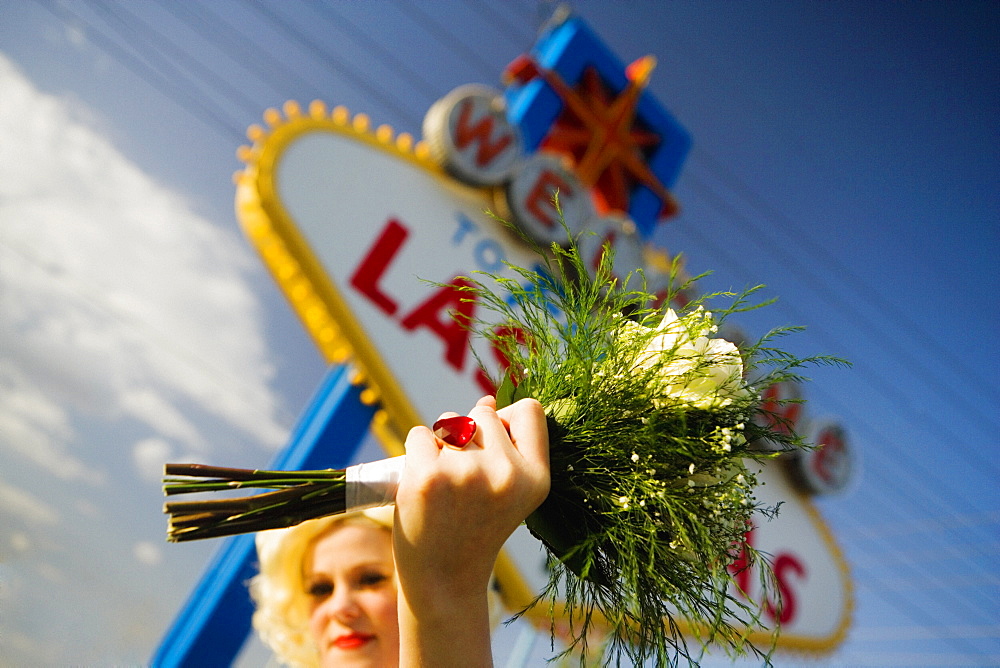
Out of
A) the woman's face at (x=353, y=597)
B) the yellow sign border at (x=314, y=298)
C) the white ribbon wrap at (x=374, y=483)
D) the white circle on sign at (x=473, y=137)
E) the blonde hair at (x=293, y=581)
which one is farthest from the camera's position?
the white circle on sign at (x=473, y=137)

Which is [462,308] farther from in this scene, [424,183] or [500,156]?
[500,156]

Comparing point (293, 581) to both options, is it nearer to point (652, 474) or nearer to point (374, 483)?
point (374, 483)

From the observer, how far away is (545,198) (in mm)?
6039

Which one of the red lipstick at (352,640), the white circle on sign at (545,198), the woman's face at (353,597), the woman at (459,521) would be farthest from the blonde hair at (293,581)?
the white circle on sign at (545,198)

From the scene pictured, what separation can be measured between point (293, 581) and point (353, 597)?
0.31 metres

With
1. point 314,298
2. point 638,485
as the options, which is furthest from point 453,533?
point 314,298

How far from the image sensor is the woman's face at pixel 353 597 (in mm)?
1687

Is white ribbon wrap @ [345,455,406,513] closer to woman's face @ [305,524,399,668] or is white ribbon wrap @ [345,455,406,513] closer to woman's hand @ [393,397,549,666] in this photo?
woman's hand @ [393,397,549,666]

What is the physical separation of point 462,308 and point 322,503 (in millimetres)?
4040

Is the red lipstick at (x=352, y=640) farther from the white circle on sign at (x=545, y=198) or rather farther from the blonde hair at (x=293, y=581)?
the white circle on sign at (x=545, y=198)

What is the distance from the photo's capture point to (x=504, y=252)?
584 centimetres

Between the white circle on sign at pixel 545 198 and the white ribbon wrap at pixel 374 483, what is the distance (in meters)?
4.70

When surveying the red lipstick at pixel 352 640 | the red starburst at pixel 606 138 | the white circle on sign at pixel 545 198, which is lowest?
the red lipstick at pixel 352 640

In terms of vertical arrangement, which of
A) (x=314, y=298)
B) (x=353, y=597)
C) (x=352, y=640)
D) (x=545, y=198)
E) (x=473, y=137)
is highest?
(x=473, y=137)
